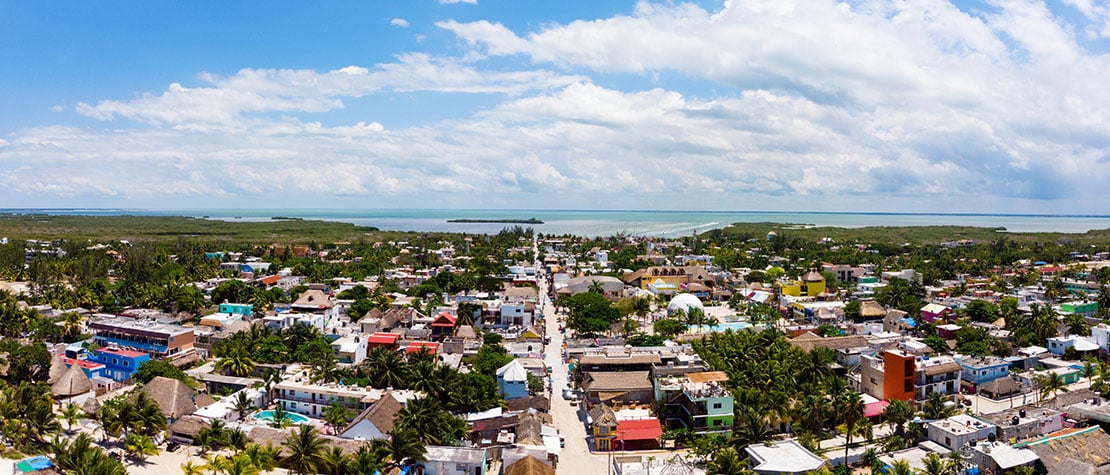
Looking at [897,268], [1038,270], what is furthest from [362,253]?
[1038,270]

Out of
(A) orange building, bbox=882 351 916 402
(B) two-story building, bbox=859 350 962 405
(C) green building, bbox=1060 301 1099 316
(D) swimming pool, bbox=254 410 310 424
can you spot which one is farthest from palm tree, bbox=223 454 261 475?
(C) green building, bbox=1060 301 1099 316

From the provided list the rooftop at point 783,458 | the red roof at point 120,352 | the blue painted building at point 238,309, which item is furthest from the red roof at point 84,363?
the rooftop at point 783,458

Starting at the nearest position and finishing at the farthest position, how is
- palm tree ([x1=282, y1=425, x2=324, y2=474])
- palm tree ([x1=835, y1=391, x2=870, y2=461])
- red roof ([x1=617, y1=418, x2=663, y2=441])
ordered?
palm tree ([x1=282, y1=425, x2=324, y2=474])
palm tree ([x1=835, y1=391, x2=870, y2=461])
red roof ([x1=617, y1=418, x2=663, y2=441])

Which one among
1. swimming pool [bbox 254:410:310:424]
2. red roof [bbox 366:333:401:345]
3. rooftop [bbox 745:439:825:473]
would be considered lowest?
swimming pool [bbox 254:410:310:424]

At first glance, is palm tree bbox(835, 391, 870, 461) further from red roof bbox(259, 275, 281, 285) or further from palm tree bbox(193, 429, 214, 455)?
red roof bbox(259, 275, 281, 285)

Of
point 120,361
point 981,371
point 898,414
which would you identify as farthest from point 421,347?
point 981,371

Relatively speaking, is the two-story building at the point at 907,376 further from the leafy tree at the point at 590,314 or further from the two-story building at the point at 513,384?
the leafy tree at the point at 590,314

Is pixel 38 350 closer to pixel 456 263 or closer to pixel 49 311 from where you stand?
pixel 49 311

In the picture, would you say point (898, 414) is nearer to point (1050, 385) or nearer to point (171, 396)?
point (1050, 385)
